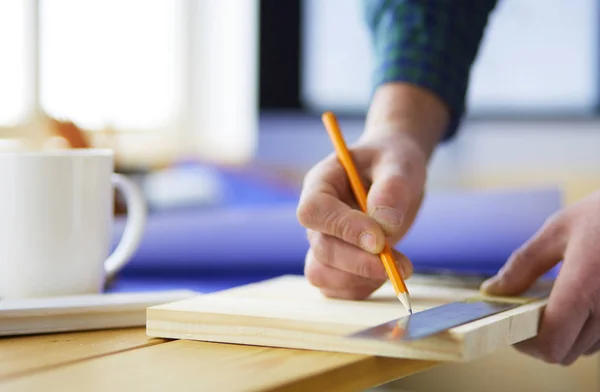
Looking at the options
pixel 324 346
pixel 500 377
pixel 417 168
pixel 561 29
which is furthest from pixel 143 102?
pixel 324 346

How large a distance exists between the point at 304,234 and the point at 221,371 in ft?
2.21

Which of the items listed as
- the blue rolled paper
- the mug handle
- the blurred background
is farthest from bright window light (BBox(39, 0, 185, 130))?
the mug handle

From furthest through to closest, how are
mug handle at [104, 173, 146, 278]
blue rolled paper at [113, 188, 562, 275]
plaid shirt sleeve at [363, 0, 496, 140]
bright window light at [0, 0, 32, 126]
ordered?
bright window light at [0, 0, 32, 126]
blue rolled paper at [113, 188, 562, 275]
plaid shirt sleeve at [363, 0, 496, 140]
mug handle at [104, 173, 146, 278]

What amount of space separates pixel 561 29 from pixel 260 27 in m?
0.46

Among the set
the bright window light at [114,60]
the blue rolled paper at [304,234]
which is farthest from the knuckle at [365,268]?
the bright window light at [114,60]

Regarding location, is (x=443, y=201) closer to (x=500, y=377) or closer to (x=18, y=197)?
(x=500, y=377)

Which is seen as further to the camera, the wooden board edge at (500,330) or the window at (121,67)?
the window at (121,67)

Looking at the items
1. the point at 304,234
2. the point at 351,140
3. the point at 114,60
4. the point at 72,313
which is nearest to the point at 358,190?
the point at 72,313

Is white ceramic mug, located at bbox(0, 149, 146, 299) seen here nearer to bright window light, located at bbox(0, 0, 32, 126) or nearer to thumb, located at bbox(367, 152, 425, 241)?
thumb, located at bbox(367, 152, 425, 241)

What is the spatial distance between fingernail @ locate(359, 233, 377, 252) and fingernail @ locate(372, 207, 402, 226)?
2 cm

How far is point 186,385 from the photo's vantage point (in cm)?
39

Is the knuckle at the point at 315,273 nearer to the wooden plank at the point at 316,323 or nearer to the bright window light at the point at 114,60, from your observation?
the wooden plank at the point at 316,323

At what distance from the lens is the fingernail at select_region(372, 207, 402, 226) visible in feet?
1.89

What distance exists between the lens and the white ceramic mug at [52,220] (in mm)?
582
